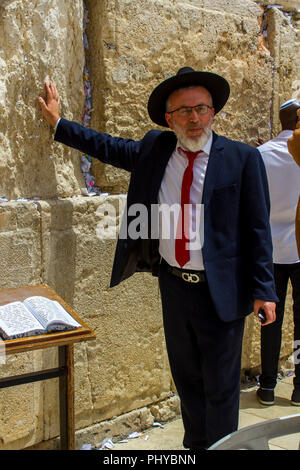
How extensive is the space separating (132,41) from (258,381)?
2.80m

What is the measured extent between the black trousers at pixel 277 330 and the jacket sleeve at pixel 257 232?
133 centimetres

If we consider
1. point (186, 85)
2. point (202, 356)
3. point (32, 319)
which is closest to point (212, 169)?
Result: point (186, 85)

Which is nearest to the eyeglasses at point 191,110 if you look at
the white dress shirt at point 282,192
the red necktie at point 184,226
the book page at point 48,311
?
the red necktie at point 184,226

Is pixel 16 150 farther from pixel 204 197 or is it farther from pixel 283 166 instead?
pixel 283 166

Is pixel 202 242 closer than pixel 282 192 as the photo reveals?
Yes

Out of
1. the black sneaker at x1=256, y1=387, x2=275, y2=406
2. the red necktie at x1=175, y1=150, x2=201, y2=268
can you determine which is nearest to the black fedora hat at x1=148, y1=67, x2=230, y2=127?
the red necktie at x1=175, y1=150, x2=201, y2=268

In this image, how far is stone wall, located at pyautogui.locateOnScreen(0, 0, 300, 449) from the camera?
2.90 meters

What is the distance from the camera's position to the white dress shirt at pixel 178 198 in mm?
2605

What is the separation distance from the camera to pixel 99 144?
288 centimetres

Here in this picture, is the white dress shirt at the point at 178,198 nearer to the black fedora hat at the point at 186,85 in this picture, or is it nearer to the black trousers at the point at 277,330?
the black fedora hat at the point at 186,85

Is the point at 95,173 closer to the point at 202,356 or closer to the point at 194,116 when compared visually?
the point at 194,116

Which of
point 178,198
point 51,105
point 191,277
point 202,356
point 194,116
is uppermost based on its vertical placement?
point 51,105

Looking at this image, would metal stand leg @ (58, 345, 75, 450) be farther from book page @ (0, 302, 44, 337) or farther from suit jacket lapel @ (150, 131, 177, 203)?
suit jacket lapel @ (150, 131, 177, 203)

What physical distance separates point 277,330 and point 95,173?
1754 millimetres
